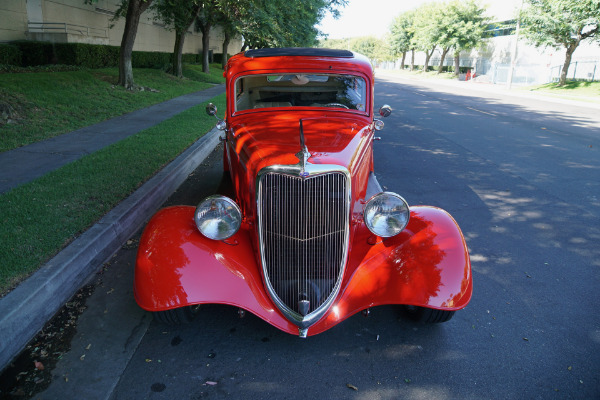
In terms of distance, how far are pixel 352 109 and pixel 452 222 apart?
1647mm

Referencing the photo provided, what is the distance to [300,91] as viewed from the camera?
4.36 metres

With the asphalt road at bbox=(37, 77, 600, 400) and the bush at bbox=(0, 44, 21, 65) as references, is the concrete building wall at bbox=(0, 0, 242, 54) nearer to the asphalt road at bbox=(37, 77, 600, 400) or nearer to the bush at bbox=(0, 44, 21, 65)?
the bush at bbox=(0, 44, 21, 65)

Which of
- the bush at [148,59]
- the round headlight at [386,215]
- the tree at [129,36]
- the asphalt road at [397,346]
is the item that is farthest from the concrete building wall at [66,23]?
the round headlight at [386,215]

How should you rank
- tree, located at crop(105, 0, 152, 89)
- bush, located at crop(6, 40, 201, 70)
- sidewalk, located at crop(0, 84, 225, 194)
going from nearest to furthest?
sidewalk, located at crop(0, 84, 225, 194)
tree, located at crop(105, 0, 152, 89)
bush, located at crop(6, 40, 201, 70)

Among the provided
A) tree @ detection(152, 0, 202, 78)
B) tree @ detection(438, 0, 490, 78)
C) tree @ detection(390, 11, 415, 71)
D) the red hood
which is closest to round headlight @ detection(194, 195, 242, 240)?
the red hood

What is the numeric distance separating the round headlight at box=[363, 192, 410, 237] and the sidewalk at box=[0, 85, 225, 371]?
2350 mm

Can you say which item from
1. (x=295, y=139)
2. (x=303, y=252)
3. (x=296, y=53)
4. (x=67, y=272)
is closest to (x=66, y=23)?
(x=296, y=53)

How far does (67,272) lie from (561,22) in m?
29.9

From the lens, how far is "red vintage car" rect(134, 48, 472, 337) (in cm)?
268

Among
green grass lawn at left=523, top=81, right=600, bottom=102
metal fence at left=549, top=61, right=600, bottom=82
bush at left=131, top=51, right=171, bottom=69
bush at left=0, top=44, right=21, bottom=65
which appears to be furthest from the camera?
metal fence at left=549, top=61, right=600, bottom=82

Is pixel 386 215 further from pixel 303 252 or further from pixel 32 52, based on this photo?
pixel 32 52

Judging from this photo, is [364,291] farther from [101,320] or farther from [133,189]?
[133,189]

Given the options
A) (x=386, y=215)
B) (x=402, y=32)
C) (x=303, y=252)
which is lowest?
(x=303, y=252)

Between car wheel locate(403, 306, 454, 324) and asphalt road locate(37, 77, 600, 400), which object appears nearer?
asphalt road locate(37, 77, 600, 400)
